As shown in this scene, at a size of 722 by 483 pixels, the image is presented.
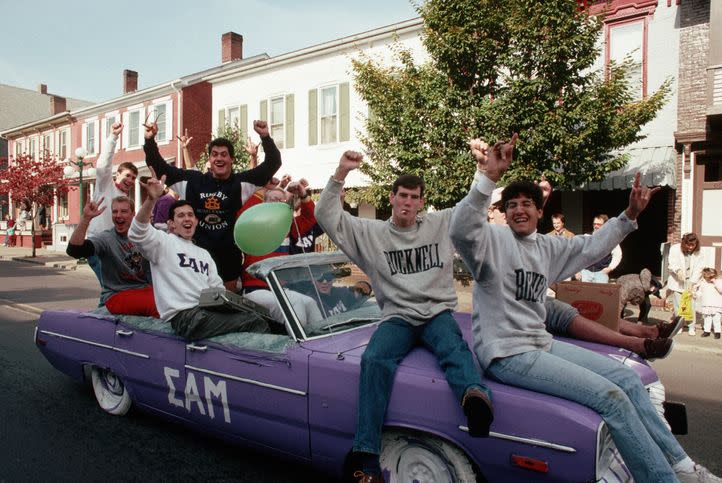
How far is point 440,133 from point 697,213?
585 centimetres

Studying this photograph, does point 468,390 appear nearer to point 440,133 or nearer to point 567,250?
point 567,250

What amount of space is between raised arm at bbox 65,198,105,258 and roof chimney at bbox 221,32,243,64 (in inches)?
916

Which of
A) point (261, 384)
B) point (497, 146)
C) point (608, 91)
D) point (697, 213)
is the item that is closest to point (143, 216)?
point (261, 384)

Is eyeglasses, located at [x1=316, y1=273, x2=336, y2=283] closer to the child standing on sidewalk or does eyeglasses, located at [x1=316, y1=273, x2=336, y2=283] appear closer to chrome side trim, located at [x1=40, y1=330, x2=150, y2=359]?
chrome side trim, located at [x1=40, y1=330, x2=150, y2=359]

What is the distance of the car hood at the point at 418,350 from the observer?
2.97 metres

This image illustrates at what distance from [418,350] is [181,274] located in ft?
6.50

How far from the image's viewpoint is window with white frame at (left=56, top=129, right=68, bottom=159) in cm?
3228

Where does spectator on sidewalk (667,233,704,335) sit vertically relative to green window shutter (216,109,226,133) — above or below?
below

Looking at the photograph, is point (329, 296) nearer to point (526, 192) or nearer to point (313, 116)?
point (526, 192)

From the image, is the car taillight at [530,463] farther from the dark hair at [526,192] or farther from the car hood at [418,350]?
the dark hair at [526,192]

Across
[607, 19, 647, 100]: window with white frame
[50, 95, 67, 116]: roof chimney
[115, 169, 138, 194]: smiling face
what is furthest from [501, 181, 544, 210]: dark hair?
[50, 95, 67, 116]: roof chimney

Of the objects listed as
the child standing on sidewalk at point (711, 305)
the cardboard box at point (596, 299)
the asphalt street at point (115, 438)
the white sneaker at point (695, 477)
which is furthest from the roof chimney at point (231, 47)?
the white sneaker at point (695, 477)

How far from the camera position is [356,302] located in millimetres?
3936

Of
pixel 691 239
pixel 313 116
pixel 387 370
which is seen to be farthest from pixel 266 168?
pixel 313 116
